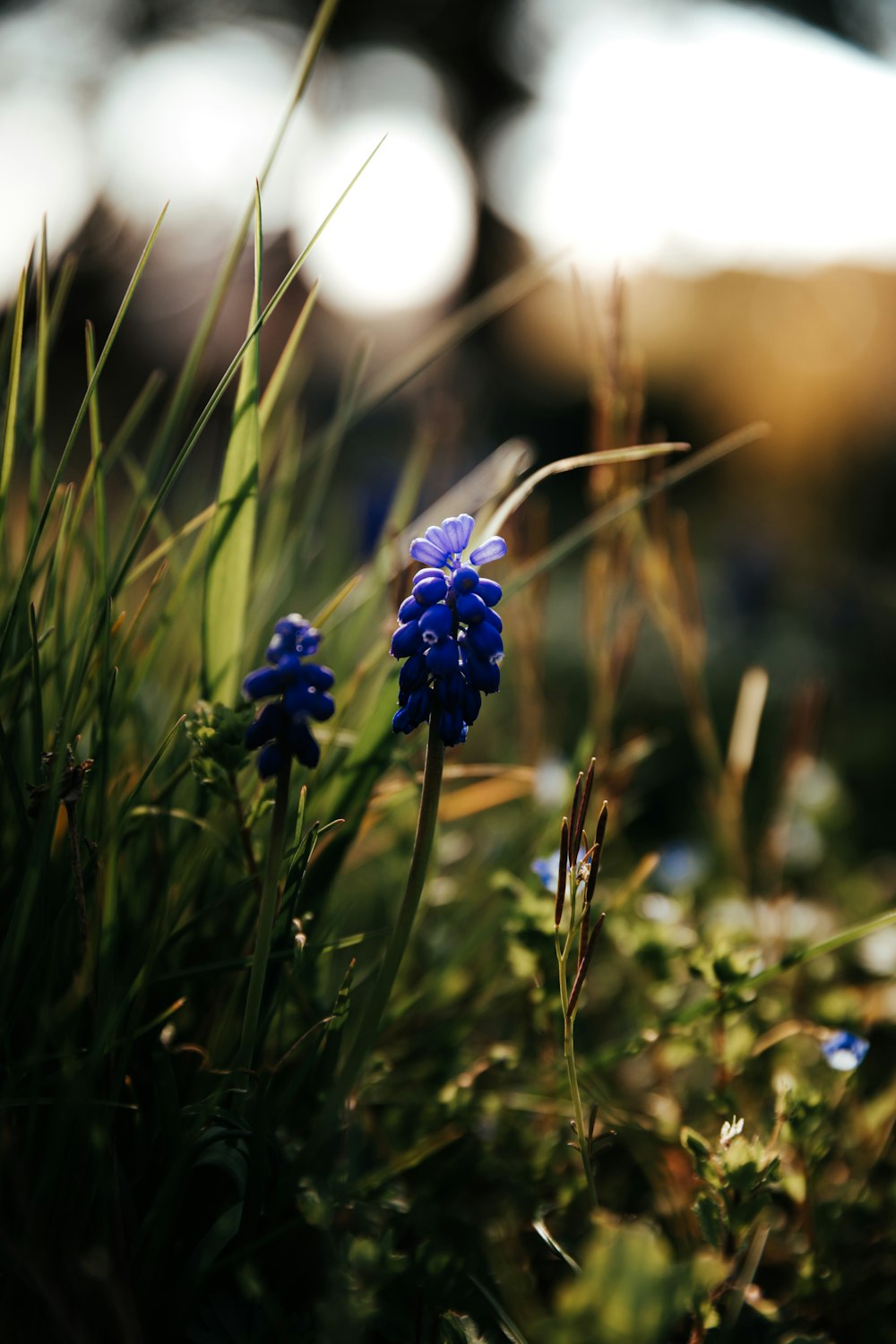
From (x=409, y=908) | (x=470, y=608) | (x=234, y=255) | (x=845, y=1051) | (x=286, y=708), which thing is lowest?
(x=845, y=1051)

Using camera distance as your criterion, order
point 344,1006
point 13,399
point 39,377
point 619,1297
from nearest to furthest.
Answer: point 619,1297, point 344,1006, point 13,399, point 39,377

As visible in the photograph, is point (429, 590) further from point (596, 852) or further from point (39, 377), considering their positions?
point (39, 377)

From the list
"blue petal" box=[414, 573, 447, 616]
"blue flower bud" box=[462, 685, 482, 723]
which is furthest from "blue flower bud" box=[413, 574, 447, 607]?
"blue flower bud" box=[462, 685, 482, 723]

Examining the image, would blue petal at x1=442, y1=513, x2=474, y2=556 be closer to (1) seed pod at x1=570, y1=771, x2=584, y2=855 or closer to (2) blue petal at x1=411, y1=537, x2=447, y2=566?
(2) blue petal at x1=411, y1=537, x2=447, y2=566

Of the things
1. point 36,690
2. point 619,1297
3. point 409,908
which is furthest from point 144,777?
point 619,1297

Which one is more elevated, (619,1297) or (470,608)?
(470,608)
